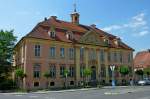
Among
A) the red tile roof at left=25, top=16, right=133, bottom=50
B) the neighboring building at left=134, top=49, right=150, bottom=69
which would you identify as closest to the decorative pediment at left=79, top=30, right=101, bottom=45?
the red tile roof at left=25, top=16, right=133, bottom=50

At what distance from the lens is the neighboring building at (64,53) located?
43.9m

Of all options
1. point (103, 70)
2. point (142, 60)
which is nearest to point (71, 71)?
point (103, 70)

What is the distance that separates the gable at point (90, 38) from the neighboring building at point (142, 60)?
29988 millimetres

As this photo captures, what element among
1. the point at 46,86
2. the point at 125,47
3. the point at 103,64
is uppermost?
the point at 125,47

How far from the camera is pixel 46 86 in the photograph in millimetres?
44469

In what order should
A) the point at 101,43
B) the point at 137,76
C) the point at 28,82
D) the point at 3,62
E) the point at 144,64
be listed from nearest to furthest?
1. the point at 28,82
2. the point at 3,62
3. the point at 101,43
4. the point at 137,76
5. the point at 144,64

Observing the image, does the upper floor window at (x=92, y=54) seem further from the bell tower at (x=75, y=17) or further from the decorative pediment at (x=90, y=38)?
the bell tower at (x=75, y=17)

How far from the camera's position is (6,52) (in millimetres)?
49031

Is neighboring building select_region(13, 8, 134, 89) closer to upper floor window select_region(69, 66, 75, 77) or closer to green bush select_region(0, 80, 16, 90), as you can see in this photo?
upper floor window select_region(69, 66, 75, 77)

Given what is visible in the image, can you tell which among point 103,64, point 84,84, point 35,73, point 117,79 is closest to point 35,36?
point 35,73

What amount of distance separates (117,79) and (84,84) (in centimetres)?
1043

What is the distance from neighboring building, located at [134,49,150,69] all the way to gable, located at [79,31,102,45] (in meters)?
30.0

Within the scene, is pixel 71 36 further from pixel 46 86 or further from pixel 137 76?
pixel 137 76

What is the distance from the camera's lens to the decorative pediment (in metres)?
51.2
